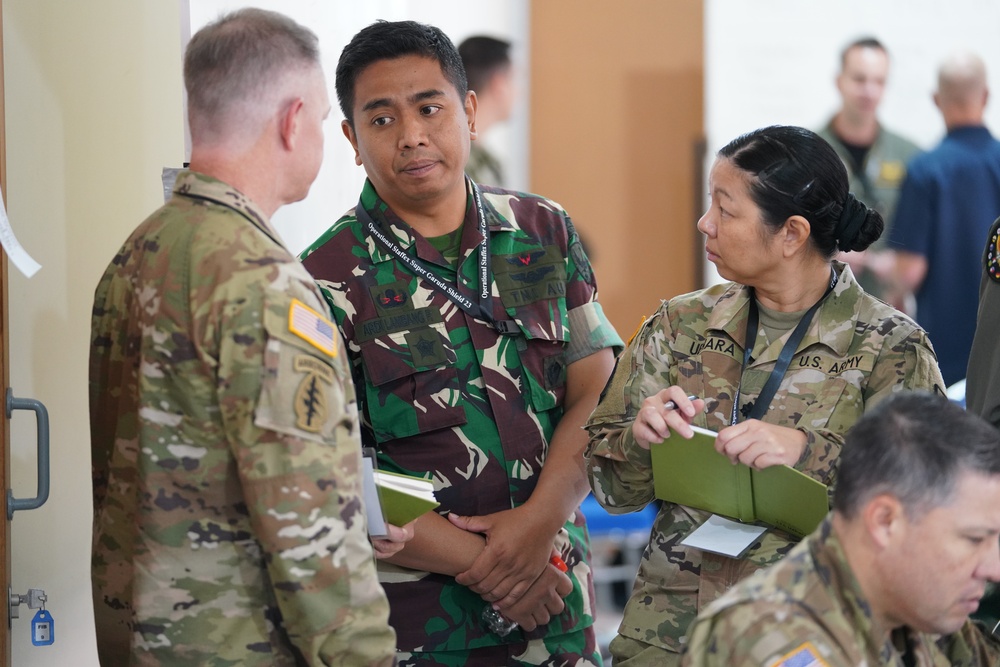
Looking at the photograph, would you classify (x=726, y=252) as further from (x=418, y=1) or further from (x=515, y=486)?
(x=418, y=1)

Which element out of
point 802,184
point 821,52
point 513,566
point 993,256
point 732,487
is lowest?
point 513,566

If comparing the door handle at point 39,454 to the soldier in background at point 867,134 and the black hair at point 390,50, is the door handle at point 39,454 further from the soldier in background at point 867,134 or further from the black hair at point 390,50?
the soldier in background at point 867,134

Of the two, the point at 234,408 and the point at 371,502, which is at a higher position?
the point at 234,408

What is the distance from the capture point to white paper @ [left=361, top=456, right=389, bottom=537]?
182 cm

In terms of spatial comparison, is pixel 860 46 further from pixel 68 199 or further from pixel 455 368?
pixel 68 199

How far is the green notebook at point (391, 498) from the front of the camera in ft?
5.98

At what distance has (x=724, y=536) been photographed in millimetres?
1979

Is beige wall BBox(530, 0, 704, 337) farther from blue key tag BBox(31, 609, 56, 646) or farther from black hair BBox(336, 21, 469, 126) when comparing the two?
blue key tag BBox(31, 609, 56, 646)

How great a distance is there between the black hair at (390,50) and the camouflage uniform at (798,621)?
4.41 feet

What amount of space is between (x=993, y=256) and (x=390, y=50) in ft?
4.12

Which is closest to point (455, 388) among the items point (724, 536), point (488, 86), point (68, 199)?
point (724, 536)

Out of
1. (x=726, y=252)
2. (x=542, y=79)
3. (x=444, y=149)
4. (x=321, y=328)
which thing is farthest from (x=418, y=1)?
(x=321, y=328)

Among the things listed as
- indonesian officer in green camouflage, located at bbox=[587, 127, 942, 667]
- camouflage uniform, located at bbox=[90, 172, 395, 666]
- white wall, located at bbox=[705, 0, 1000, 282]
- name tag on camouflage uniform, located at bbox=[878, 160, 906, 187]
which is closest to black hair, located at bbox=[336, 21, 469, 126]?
indonesian officer in green camouflage, located at bbox=[587, 127, 942, 667]

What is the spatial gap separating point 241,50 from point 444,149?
27.5 inches
